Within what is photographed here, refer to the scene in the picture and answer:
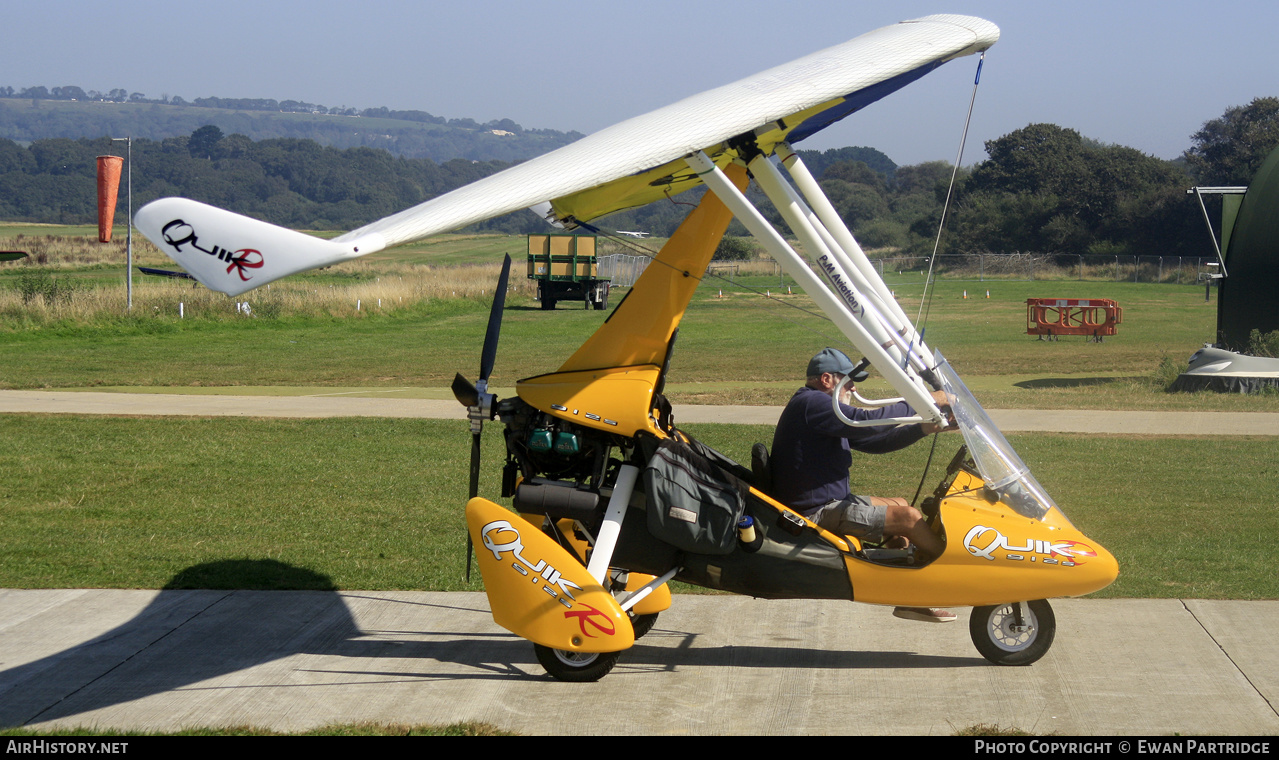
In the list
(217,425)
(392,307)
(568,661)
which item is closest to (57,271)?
(392,307)

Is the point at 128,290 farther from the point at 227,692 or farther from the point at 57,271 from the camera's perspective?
the point at 57,271

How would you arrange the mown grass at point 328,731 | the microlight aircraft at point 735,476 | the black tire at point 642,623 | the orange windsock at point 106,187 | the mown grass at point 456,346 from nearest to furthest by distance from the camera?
the mown grass at point 328,731, the microlight aircraft at point 735,476, the black tire at point 642,623, the mown grass at point 456,346, the orange windsock at point 106,187

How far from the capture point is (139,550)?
795cm

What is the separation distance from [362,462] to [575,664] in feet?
20.8

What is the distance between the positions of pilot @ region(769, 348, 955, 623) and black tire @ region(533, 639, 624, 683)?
1271 millimetres

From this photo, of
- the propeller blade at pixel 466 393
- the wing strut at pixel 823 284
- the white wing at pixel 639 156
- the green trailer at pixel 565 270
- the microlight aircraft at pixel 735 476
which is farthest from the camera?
the green trailer at pixel 565 270

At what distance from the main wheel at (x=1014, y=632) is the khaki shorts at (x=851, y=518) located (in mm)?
702

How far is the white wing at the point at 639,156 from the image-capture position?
395 centimetres

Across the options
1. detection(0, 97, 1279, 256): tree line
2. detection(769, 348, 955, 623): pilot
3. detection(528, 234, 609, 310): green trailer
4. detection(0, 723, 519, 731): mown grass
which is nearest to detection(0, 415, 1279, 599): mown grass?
detection(769, 348, 955, 623): pilot

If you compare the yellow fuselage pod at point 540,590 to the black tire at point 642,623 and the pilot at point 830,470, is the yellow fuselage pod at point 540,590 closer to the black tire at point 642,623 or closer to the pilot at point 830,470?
the black tire at point 642,623

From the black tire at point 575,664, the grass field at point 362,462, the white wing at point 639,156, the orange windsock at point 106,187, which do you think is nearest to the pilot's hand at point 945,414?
the grass field at point 362,462

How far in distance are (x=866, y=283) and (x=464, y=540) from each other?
4054 mm

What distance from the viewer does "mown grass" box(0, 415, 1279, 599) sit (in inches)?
294

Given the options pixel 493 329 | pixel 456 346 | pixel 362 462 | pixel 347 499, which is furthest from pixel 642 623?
pixel 456 346
